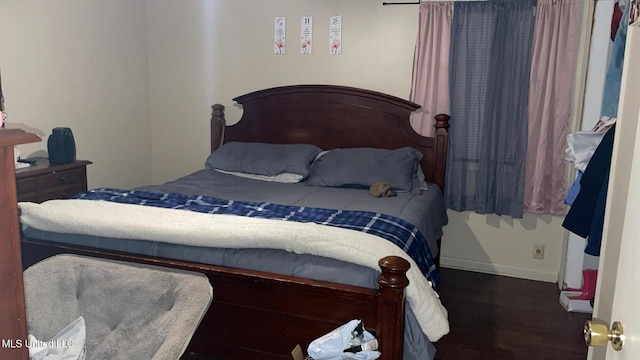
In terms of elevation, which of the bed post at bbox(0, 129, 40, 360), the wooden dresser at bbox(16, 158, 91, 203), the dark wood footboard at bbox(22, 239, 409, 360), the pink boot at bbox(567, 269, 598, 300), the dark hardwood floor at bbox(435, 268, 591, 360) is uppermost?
the bed post at bbox(0, 129, 40, 360)

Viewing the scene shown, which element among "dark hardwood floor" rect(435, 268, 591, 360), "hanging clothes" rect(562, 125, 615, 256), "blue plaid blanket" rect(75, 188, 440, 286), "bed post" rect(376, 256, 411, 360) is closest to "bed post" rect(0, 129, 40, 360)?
"bed post" rect(376, 256, 411, 360)

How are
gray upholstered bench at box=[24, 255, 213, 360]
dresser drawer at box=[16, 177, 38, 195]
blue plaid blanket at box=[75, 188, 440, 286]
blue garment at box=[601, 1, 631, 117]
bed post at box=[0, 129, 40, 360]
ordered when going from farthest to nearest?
dresser drawer at box=[16, 177, 38, 195] < blue garment at box=[601, 1, 631, 117] < blue plaid blanket at box=[75, 188, 440, 286] < gray upholstered bench at box=[24, 255, 213, 360] < bed post at box=[0, 129, 40, 360]

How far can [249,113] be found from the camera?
13.5 feet

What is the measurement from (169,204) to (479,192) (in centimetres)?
215

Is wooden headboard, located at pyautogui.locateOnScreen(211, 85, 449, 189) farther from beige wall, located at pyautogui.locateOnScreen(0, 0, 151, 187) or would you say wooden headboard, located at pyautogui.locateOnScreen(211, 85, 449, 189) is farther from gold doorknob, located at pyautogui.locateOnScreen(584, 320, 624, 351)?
gold doorknob, located at pyautogui.locateOnScreen(584, 320, 624, 351)

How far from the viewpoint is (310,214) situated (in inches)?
101

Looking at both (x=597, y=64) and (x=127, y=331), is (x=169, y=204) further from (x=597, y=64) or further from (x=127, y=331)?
(x=597, y=64)

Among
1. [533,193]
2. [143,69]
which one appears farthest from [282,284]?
[143,69]

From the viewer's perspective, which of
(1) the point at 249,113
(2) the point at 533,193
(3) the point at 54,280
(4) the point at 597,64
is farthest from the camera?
(1) the point at 249,113

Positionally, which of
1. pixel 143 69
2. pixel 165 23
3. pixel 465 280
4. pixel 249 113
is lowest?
pixel 465 280

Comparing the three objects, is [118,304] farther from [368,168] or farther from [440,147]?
[440,147]

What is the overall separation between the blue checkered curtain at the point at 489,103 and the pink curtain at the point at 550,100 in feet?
0.19

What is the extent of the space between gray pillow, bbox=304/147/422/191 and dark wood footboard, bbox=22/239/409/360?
1535 mm

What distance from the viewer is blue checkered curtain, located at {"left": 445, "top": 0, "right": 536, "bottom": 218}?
3.45m
